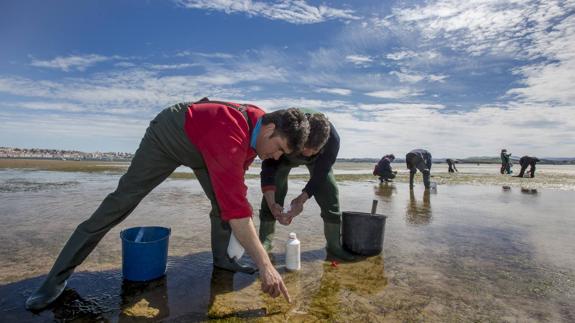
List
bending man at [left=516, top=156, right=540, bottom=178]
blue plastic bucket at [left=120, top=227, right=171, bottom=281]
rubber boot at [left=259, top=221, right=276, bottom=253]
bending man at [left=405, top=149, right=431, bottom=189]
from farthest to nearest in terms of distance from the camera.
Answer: bending man at [left=516, top=156, right=540, bottom=178], bending man at [left=405, top=149, right=431, bottom=189], rubber boot at [left=259, top=221, right=276, bottom=253], blue plastic bucket at [left=120, top=227, right=171, bottom=281]

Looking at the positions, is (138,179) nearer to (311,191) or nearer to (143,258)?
(143,258)

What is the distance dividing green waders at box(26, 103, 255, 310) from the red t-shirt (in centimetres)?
25

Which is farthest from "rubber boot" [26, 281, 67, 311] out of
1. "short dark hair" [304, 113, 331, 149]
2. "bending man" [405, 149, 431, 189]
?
"bending man" [405, 149, 431, 189]

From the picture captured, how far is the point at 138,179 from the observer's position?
3.08m

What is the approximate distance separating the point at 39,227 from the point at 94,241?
346 centimetres

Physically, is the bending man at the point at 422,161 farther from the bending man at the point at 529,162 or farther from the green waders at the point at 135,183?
the bending man at the point at 529,162

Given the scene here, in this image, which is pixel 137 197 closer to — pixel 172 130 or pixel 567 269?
pixel 172 130

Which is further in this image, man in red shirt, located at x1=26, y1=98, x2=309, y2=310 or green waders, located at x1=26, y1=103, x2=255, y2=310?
green waders, located at x1=26, y1=103, x2=255, y2=310

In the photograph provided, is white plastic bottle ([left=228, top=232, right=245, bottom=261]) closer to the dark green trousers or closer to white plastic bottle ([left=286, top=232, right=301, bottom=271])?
white plastic bottle ([left=286, top=232, right=301, bottom=271])

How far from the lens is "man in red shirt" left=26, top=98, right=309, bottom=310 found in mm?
2316

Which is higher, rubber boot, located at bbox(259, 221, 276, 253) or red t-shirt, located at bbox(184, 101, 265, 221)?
red t-shirt, located at bbox(184, 101, 265, 221)

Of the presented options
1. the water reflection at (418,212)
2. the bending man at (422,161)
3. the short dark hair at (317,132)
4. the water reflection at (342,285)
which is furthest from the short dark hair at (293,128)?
the bending man at (422,161)

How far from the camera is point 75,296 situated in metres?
3.03

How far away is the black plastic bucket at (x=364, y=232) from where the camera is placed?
14.1 ft
